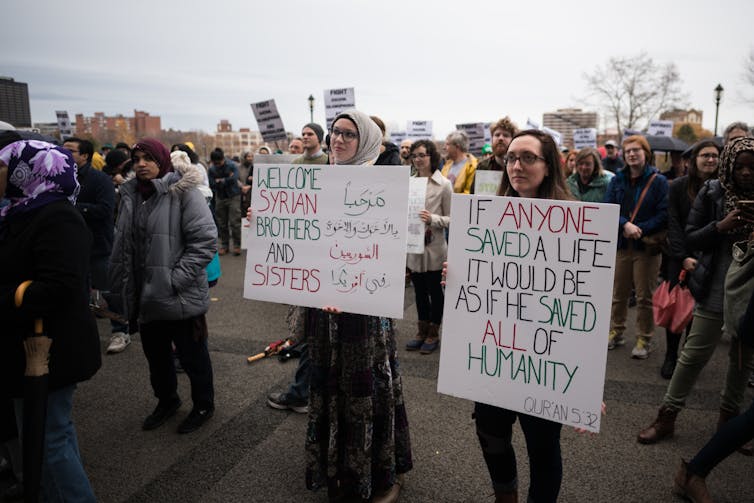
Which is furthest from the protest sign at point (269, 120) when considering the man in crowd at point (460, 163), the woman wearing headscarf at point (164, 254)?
the woman wearing headscarf at point (164, 254)

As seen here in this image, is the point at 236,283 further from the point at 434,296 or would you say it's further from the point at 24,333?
the point at 24,333

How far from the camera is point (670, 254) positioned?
4211 millimetres

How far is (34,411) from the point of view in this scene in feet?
6.85

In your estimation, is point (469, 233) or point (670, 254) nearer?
point (469, 233)

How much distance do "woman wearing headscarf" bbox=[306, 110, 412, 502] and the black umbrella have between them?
3.94 feet

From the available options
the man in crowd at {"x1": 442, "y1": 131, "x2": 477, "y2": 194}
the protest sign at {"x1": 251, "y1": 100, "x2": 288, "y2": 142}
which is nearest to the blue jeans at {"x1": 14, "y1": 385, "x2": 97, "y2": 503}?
the man in crowd at {"x1": 442, "y1": 131, "x2": 477, "y2": 194}

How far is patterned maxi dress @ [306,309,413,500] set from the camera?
2529mm

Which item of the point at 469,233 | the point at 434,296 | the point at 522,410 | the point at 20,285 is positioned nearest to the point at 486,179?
the point at 434,296

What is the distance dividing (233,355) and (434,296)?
211 cm

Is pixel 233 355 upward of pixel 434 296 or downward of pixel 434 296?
downward

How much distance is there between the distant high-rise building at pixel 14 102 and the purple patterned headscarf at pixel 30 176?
7.02m

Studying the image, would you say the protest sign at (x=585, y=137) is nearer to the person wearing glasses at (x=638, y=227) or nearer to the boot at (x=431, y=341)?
the person wearing glasses at (x=638, y=227)

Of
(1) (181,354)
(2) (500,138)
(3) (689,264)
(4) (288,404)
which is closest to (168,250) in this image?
(1) (181,354)

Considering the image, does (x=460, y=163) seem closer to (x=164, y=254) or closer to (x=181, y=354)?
(x=164, y=254)
